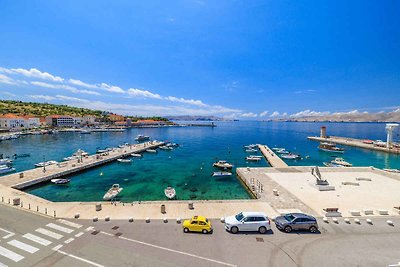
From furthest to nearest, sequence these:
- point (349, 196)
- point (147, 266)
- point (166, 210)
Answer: point (349, 196)
point (166, 210)
point (147, 266)

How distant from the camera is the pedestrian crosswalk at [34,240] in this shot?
1323 centimetres

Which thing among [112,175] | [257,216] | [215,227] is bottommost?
[112,175]

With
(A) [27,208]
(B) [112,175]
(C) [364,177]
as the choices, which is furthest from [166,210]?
(C) [364,177]

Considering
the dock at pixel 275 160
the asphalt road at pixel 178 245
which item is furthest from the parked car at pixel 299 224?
the dock at pixel 275 160

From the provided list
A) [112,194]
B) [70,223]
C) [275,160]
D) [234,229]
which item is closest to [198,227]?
[234,229]

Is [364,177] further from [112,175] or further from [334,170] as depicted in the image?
[112,175]

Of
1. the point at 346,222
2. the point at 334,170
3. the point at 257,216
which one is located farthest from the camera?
the point at 334,170

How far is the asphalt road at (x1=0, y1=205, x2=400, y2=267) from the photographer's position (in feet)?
42.3

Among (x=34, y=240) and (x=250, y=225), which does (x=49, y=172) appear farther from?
(x=250, y=225)

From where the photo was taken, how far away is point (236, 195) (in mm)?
32719

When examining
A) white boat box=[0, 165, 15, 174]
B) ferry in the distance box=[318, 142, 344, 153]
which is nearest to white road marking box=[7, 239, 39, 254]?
white boat box=[0, 165, 15, 174]

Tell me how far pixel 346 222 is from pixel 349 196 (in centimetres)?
1026

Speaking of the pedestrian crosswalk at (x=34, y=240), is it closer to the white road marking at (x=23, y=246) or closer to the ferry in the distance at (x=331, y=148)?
the white road marking at (x=23, y=246)

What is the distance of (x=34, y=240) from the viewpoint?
49.1 feet
